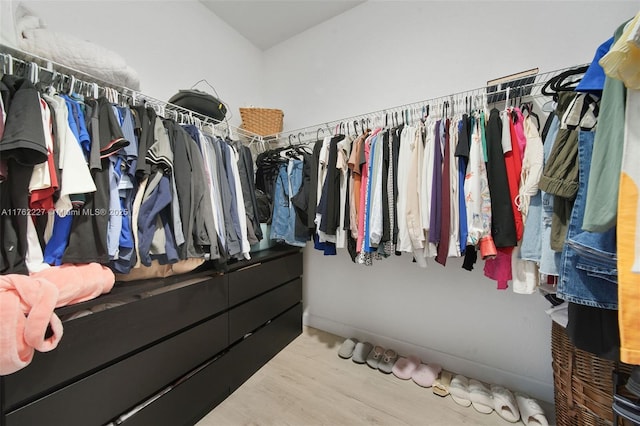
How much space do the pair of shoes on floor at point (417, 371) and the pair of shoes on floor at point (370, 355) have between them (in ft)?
0.16

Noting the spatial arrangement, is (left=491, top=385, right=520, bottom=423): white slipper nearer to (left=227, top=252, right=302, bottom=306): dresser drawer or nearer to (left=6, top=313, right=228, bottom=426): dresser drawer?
(left=227, top=252, right=302, bottom=306): dresser drawer

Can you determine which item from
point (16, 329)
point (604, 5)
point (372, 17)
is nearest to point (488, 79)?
point (604, 5)

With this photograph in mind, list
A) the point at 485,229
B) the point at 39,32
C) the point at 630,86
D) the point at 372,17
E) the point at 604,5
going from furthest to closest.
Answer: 1. the point at 372,17
2. the point at 604,5
3. the point at 485,229
4. the point at 39,32
5. the point at 630,86

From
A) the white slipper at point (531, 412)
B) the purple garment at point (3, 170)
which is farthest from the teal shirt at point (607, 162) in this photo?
the purple garment at point (3, 170)

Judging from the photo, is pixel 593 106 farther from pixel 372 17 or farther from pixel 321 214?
pixel 372 17

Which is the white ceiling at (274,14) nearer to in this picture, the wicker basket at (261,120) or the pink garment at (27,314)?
the wicker basket at (261,120)

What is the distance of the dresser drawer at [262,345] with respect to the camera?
1.39m

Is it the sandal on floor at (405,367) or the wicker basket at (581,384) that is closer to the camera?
the wicker basket at (581,384)

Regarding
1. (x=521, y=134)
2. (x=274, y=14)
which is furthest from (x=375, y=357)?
(x=274, y=14)

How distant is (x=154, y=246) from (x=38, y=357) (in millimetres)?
454

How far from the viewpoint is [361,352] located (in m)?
1.67

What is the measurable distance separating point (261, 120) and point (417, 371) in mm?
2224

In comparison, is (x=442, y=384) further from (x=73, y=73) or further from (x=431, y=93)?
(x=73, y=73)

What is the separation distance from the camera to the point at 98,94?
1136 millimetres
